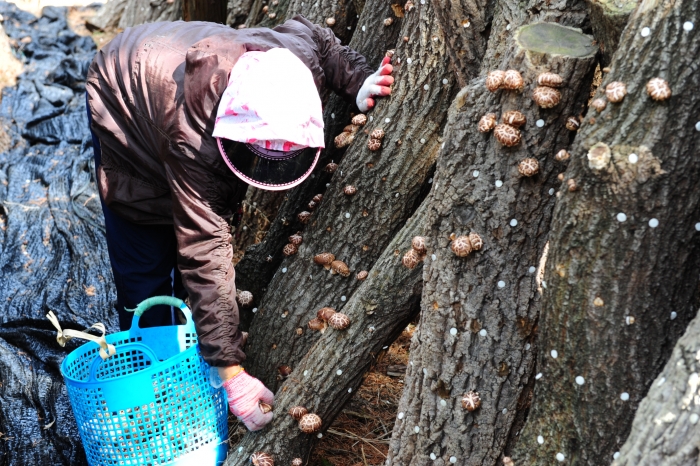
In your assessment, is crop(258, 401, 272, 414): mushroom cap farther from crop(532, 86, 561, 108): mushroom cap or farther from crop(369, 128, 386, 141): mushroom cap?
crop(532, 86, 561, 108): mushroom cap

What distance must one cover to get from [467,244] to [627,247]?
0.54 metres

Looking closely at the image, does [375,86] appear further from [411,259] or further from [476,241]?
[476,241]

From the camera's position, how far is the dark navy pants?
3.34m

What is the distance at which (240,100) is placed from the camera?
7.95 ft

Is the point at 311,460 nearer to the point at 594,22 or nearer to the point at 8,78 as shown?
the point at 594,22

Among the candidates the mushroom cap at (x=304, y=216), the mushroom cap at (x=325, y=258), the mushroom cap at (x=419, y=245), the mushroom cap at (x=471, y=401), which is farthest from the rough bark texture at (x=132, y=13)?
the mushroom cap at (x=471, y=401)

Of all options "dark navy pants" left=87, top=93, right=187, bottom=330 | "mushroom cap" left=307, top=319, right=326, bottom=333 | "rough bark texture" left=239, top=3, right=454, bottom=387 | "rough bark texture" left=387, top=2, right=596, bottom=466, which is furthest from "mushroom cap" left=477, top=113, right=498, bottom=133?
"dark navy pants" left=87, top=93, right=187, bottom=330

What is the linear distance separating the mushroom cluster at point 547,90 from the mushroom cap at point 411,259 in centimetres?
84

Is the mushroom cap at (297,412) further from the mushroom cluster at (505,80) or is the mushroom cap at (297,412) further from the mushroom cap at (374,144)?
the mushroom cluster at (505,80)

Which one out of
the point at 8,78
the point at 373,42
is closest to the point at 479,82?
the point at 373,42

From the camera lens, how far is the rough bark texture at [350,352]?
288 cm

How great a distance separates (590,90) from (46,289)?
3417 mm

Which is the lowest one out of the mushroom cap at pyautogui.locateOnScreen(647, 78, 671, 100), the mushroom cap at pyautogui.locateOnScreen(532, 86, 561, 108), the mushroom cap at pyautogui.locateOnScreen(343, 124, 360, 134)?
the mushroom cap at pyautogui.locateOnScreen(343, 124, 360, 134)

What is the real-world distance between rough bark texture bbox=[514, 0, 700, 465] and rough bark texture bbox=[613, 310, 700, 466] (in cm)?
24
